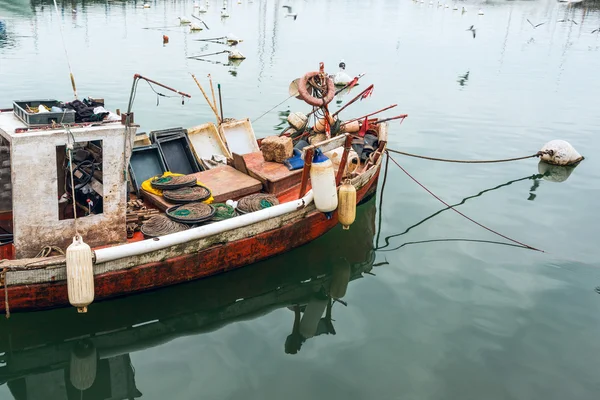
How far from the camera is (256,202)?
31.0 ft

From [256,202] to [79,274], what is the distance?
11.9 feet

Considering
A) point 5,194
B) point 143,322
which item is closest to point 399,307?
point 143,322

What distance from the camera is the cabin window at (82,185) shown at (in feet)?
26.3

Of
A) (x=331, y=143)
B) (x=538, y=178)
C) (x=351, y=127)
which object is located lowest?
(x=538, y=178)

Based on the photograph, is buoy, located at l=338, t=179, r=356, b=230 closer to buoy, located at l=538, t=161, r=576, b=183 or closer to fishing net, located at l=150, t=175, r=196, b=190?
fishing net, located at l=150, t=175, r=196, b=190

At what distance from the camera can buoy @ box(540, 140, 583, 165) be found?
16453mm

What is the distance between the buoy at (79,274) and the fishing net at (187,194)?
8.31ft

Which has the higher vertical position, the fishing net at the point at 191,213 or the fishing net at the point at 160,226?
the fishing net at the point at 191,213

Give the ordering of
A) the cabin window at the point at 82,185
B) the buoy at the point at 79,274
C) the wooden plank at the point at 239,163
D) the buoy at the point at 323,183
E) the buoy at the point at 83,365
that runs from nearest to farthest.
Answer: the buoy at the point at 79,274
the buoy at the point at 83,365
the cabin window at the point at 82,185
the buoy at the point at 323,183
the wooden plank at the point at 239,163

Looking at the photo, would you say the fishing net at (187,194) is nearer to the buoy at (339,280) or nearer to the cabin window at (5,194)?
the cabin window at (5,194)

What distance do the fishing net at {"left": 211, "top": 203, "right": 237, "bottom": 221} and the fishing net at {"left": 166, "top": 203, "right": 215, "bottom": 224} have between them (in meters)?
0.12

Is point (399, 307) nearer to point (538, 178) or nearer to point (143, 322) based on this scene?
point (143, 322)

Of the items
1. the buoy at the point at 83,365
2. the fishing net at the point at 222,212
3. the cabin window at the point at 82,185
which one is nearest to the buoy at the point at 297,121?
the fishing net at the point at 222,212

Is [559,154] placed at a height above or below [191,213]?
below
